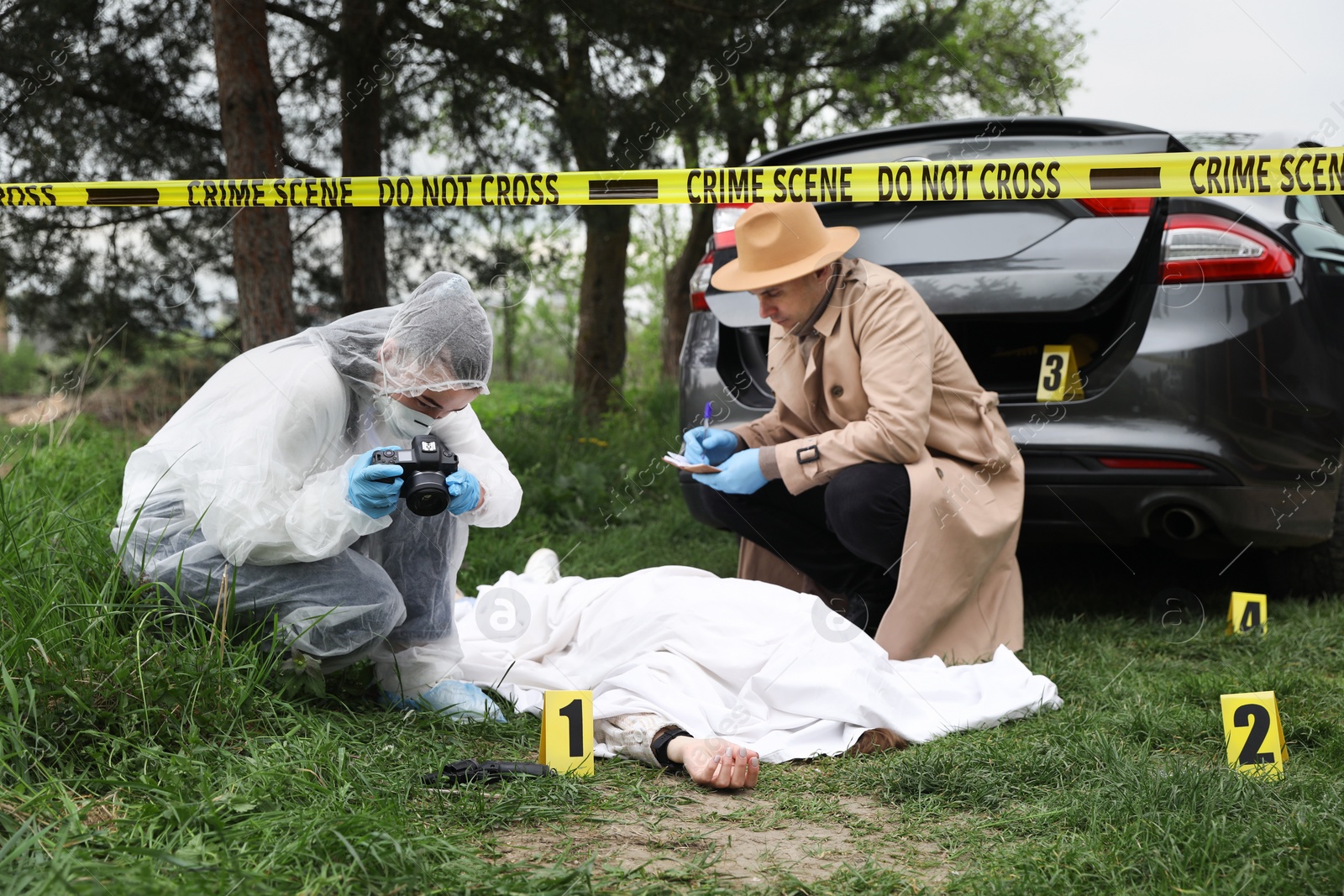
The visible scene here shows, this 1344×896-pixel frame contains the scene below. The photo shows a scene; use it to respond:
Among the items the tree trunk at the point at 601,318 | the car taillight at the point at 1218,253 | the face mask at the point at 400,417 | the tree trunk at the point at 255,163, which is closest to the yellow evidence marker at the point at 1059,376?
the car taillight at the point at 1218,253

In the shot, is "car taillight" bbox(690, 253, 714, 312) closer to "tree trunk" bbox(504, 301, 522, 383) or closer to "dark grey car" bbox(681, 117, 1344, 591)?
"dark grey car" bbox(681, 117, 1344, 591)

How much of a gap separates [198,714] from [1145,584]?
332 cm

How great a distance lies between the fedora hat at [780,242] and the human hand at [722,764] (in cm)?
139

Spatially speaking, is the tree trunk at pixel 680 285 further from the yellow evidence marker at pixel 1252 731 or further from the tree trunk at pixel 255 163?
the yellow evidence marker at pixel 1252 731

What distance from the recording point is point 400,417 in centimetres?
271

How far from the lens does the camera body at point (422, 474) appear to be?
2.44m

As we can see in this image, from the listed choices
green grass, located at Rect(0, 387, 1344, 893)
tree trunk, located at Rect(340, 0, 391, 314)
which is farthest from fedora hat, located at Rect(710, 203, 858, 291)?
tree trunk, located at Rect(340, 0, 391, 314)

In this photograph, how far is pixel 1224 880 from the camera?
1.64 metres

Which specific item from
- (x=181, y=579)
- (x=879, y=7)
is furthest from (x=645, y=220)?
(x=181, y=579)

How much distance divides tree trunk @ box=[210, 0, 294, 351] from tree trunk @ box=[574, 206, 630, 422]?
8.68 ft

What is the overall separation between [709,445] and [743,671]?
0.97 meters

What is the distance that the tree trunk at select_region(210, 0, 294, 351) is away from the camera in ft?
16.5

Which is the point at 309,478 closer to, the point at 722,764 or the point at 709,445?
the point at 722,764

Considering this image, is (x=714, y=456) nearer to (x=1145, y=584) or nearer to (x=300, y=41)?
(x=1145, y=584)
